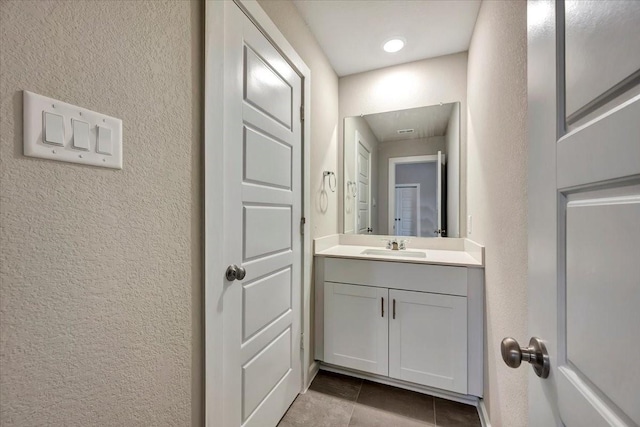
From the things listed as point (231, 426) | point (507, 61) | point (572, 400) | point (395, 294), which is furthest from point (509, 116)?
point (231, 426)

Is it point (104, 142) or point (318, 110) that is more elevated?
point (318, 110)

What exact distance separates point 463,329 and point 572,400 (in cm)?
125

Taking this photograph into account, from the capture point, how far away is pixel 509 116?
1.00 m

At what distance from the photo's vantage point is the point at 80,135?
0.60 metres

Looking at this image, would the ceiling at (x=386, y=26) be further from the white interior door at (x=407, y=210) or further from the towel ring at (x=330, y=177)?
the white interior door at (x=407, y=210)

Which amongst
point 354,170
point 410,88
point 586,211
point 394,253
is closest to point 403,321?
point 394,253

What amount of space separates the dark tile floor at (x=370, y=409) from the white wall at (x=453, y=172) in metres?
1.19

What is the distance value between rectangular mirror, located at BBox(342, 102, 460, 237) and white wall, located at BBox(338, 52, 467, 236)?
0.05m

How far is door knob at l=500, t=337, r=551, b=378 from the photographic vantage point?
0.52 metres

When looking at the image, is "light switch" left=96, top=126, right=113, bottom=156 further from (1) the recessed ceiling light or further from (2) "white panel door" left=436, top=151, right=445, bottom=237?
(2) "white panel door" left=436, top=151, right=445, bottom=237

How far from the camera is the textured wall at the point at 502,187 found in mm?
881

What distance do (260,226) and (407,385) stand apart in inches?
57.9

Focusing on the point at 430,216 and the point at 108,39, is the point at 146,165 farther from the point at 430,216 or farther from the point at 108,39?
the point at 430,216

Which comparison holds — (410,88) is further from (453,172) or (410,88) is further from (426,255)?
(426,255)
